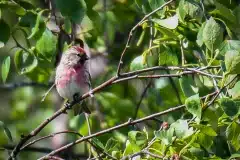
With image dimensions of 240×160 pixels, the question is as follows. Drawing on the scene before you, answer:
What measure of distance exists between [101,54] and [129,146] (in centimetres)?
296

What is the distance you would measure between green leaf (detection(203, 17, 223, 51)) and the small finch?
79.8 inches

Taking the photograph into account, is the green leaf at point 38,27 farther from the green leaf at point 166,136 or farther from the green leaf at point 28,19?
the green leaf at point 166,136

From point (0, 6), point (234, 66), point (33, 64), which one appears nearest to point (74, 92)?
point (33, 64)

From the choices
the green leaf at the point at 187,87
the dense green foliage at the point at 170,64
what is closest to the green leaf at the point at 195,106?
the dense green foliage at the point at 170,64

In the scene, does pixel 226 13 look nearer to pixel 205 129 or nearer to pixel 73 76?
pixel 205 129

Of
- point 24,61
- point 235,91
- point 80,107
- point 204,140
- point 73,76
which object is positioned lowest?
point 80,107

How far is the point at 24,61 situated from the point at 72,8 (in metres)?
0.72

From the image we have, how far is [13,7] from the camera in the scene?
419 cm

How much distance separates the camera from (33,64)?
455 cm

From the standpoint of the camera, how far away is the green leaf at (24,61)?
4.49 metres

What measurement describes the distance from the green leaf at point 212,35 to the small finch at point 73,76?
2028mm

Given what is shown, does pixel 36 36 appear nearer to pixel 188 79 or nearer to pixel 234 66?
pixel 188 79

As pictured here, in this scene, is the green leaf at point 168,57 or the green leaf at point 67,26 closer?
the green leaf at point 168,57

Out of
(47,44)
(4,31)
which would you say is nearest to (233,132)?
(47,44)
